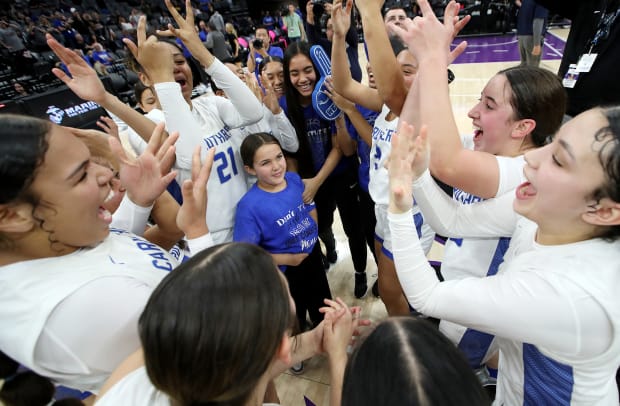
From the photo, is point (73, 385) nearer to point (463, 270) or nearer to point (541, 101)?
point (463, 270)

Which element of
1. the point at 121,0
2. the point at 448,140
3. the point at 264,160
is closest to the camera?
the point at 448,140

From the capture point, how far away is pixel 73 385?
0.88m

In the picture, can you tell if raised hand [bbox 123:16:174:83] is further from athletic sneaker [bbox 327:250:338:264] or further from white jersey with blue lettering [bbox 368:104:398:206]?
athletic sneaker [bbox 327:250:338:264]

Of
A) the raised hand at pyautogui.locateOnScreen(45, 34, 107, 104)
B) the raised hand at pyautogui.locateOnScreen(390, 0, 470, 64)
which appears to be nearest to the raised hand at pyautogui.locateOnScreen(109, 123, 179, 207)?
the raised hand at pyautogui.locateOnScreen(45, 34, 107, 104)

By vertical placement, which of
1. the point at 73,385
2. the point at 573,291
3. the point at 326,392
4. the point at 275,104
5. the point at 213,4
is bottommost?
the point at 326,392

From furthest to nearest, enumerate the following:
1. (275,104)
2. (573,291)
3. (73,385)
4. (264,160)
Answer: (275,104) < (264,160) < (73,385) < (573,291)

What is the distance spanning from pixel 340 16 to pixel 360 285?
174 cm

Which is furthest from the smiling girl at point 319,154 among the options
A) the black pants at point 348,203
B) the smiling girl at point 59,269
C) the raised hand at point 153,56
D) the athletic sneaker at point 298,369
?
the smiling girl at point 59,269

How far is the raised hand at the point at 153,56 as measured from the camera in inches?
54.1

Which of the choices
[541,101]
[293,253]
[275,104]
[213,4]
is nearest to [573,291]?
[541,101]

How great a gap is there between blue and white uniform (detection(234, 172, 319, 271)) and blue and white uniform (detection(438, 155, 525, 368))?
29.0 inches

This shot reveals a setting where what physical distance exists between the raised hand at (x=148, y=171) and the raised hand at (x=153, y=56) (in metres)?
0.43

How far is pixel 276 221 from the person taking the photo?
5.49 ft

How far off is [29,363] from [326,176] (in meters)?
1.66
